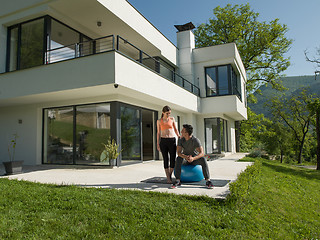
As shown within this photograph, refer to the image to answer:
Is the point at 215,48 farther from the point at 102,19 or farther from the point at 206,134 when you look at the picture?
the point at 102,19

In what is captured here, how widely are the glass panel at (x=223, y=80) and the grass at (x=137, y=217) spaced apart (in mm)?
11159

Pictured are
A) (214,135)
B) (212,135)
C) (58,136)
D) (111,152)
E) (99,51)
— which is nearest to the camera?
(111,152)

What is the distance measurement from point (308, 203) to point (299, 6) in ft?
48.4

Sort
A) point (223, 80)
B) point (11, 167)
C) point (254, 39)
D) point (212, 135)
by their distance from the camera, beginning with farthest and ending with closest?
point (254, 39), point (212, 135), point (223, 80), point (11, 167)

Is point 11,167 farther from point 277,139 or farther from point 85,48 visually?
point 277,139

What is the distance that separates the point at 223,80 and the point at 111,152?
375 inches

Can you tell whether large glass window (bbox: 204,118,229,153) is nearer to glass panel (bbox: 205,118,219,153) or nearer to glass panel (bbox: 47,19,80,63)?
glass panel (bbox: 205,118,219,153)

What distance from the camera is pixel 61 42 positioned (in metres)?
10.0

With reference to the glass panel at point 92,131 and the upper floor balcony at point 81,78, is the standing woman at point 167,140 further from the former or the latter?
the glass panel at point 92,131

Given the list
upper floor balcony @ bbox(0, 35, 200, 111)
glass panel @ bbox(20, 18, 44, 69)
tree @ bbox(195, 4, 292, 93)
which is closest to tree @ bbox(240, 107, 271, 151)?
tree @ bbox(195, 4, 292, 93)

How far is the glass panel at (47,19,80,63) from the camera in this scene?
368 inches

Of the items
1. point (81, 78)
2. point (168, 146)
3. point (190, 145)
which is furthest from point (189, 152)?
point (81, 78)

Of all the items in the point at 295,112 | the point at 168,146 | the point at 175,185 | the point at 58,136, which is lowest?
the point at 175,185

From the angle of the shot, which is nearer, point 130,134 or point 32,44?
point 32,44
